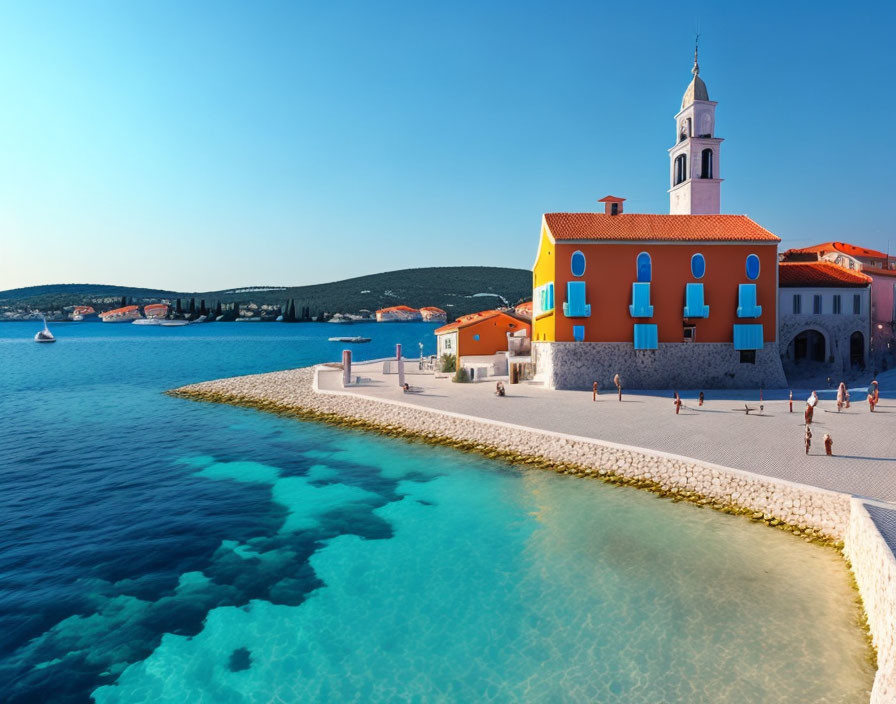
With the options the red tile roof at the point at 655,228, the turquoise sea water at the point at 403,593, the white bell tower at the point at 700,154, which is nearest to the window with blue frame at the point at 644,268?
the red tile roof at the point at 655,228

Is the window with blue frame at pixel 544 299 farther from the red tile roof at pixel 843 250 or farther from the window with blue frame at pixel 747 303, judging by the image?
the red tile roof at pixel 843 250

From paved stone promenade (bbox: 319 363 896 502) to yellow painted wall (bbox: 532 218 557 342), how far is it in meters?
3.40

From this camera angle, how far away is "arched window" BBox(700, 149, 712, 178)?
35.7 m

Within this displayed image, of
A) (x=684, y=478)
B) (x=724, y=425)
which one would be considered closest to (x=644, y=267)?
(x=724, y=425)

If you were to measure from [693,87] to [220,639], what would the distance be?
40.8m

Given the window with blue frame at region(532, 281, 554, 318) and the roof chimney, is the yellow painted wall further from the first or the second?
the roof chimney

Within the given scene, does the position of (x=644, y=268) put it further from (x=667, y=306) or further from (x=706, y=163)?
(x=706, y=163)

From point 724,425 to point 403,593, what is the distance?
1500 centimetres

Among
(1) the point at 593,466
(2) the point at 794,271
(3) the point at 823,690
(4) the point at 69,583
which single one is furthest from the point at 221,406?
(2) the point at 794,271

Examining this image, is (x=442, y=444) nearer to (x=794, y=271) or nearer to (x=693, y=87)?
(x=794, y=271)

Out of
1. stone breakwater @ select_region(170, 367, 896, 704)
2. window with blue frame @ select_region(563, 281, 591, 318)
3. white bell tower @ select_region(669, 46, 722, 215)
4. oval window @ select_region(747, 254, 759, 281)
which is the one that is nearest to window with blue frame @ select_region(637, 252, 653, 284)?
window with blue frame @ select_region(563, 281, 591, 318)

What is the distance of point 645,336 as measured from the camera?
29031 millimetres

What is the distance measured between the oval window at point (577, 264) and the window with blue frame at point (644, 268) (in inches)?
121

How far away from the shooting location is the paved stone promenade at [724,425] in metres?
14.7
